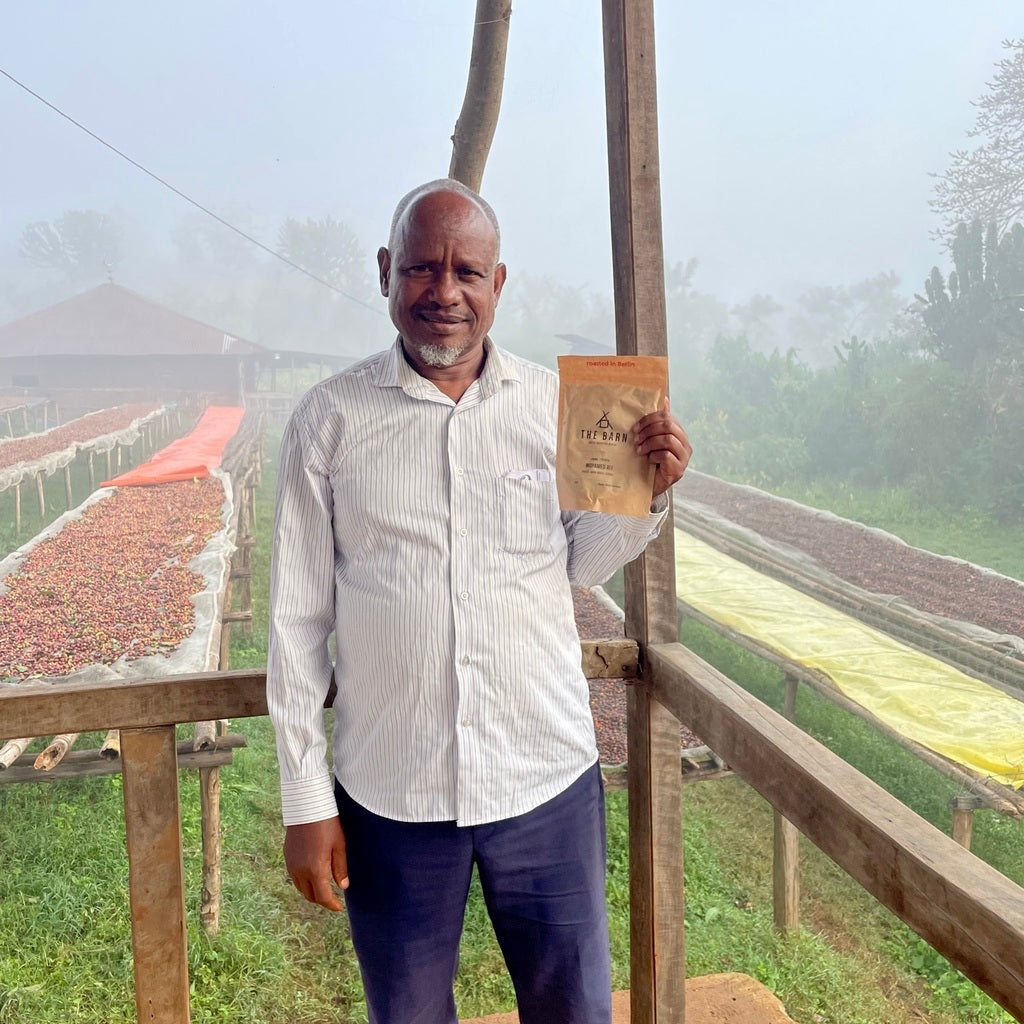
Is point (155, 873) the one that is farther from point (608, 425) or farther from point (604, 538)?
point (608, 425)

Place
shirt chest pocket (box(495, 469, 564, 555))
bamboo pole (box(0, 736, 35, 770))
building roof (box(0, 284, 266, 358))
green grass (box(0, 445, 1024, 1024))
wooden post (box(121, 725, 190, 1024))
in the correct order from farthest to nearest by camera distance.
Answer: building roof (box(0, 284, 266, 358)) < green grass (box(0, 445, 1024, 1024)) < bamboo pole (box(0, 736, 35, 770)) < wooden post (box(121, 725, 190, 1024)) < shirt chest pocket (box(495, 469, 564, 555))

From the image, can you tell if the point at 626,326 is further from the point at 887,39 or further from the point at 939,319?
the point at 887,39

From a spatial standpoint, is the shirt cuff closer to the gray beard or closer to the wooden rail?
the wooden rail

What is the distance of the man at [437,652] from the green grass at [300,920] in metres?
1.93

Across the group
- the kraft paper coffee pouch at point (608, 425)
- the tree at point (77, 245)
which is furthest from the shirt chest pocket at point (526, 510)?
the tree at point (77, 245)

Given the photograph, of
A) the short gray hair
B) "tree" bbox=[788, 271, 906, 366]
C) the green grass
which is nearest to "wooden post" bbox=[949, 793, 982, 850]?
the green grass

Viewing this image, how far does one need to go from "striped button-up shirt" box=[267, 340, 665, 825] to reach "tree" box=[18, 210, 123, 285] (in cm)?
308

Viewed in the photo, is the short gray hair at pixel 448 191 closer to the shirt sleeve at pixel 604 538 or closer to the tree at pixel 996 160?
the shirt sleeve at pixel 604 538

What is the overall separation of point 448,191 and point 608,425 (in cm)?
38

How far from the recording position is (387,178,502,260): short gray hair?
115 centimetres

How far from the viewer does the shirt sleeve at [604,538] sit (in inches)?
45.6

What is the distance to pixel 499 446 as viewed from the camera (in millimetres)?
1188

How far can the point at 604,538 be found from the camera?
1225mm

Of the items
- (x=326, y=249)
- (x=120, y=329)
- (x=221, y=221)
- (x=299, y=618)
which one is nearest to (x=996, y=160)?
(x=326, y=249)
